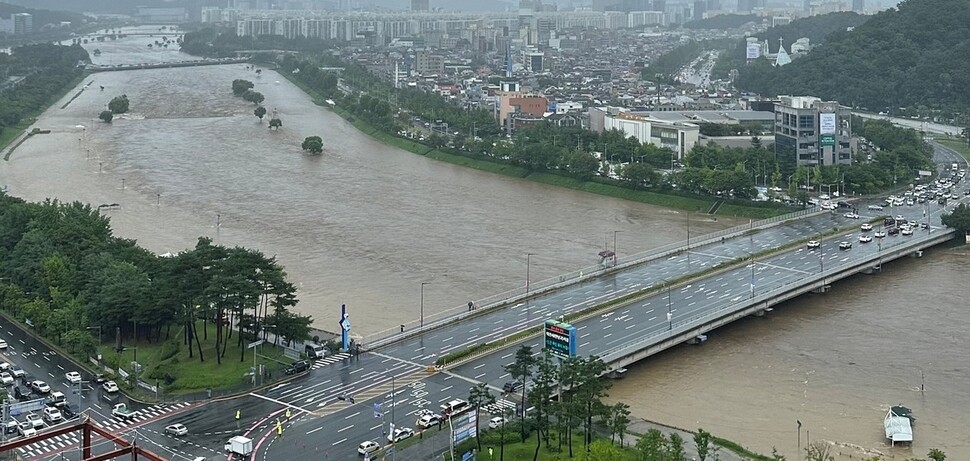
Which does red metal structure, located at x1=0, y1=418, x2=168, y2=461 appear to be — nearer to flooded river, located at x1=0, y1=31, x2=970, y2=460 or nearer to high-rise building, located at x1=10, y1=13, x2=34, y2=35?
flooded river, located at x1=0, y1=31, x2=970, y2=460

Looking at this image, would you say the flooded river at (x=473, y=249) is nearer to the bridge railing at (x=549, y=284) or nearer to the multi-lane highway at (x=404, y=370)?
the bridge railing at (x=549, y=284)

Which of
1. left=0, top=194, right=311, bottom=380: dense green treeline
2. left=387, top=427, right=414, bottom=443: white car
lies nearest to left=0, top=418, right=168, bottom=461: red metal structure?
left=387, top=427, right=414, bottom=443: white car

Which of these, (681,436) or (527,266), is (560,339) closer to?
(681,436)

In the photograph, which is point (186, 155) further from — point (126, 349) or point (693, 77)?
point (693, 77)

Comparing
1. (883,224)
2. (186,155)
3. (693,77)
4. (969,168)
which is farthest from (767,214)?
(693,77)

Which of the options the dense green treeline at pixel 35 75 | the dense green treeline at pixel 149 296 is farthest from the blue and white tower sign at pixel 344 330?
the dense green treeline at pixel 35 75
